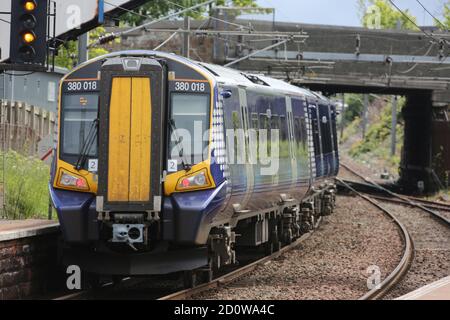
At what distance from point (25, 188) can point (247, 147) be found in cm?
580

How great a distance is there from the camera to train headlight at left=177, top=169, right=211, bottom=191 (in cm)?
1270

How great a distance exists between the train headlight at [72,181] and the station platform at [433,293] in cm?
419

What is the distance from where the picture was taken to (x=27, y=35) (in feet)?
46.0

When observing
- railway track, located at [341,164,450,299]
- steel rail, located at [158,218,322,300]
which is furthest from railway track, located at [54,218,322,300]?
railway track, located at [341,164,450,299]

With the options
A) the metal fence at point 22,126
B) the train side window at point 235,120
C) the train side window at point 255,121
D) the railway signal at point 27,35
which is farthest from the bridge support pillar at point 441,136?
the railway signal at point 27,35

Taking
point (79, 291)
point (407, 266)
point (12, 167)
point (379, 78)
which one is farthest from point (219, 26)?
point (79, 291)

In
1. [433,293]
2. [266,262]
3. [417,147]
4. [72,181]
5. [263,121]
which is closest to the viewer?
[433,293]

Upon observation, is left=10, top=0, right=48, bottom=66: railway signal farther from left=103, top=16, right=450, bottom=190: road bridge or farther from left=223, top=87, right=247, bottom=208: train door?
left=103, top=16, right=450, bottom=190: road bridge

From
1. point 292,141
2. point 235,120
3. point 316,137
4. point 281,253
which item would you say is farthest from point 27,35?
point 316,137

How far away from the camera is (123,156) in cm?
1263

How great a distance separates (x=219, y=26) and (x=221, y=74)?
29.0 metres

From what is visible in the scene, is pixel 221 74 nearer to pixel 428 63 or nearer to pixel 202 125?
pixel 202 125

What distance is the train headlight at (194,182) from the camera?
12.7m

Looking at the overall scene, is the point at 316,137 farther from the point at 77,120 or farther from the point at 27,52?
the point at 77,120
